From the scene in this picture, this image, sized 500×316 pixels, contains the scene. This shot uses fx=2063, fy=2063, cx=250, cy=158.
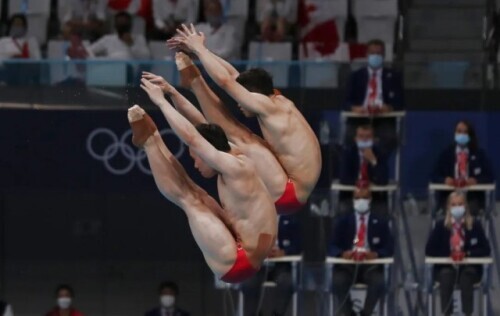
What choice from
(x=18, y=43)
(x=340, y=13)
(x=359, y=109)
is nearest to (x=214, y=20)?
(x=340, y=13)

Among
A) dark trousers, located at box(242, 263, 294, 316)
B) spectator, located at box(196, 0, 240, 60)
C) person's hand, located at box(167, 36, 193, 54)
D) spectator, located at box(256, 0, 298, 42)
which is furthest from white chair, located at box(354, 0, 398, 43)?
person's hand, located at box(167, 36, 193, 54)

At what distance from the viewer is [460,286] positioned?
20531mm

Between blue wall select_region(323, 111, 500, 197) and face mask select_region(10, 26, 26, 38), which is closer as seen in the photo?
blue wall select_region(323, 111, 500, 197)

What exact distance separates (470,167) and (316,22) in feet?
9.60

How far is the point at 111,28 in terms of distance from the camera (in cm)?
2300

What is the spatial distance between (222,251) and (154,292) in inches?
215

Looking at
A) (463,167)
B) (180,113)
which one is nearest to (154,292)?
(463,167)

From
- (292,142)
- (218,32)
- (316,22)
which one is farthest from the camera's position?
(316,22)

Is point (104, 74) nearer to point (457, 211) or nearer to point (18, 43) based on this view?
point (18, 43)

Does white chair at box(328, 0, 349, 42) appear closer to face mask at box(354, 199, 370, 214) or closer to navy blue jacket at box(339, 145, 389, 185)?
navy blue jacket at box(339, 145, 389, 185)

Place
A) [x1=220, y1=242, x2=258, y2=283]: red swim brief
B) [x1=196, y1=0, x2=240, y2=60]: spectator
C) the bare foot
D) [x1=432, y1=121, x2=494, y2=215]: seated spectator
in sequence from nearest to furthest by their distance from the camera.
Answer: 1. the bare foot
2. [x1=220, y1=242, x2=258, y2=283]: red swim brief
3. [x1=432, y1=121, x2=494, y2=215]: seated spectator
4. [x1=196, y1=0, x2=240, y2=60]: spectator

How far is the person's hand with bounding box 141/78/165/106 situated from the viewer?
15368mm

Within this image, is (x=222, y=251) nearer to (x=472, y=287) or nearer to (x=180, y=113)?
(x=180, y=113)

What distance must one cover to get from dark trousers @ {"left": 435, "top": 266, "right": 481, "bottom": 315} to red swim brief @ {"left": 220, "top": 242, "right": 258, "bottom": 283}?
16.6 feet
